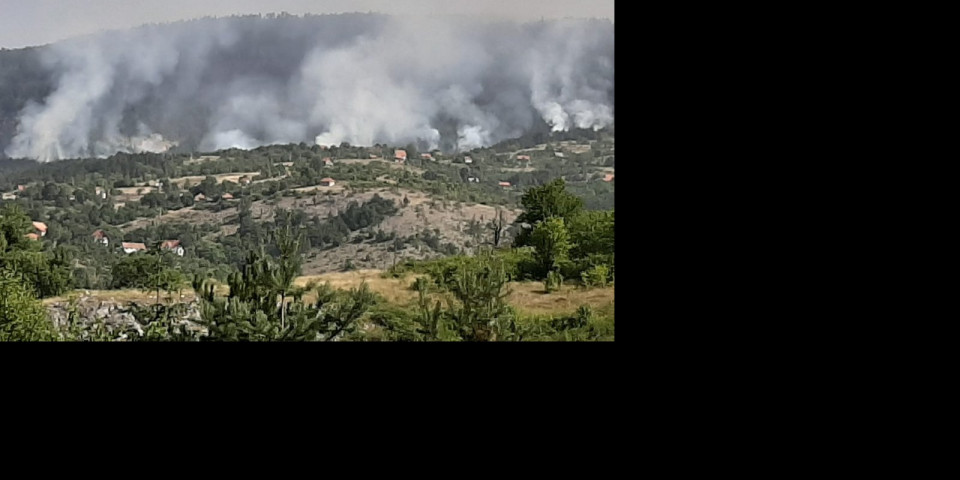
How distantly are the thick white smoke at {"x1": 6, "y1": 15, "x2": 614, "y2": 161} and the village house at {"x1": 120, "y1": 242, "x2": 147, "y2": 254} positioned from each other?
39 cm

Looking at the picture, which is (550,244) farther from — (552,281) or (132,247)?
(132,247)

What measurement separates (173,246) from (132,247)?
0.54ft

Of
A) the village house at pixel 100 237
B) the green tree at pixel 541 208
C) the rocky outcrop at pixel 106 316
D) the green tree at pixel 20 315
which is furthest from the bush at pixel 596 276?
the green tree at pixel 20 315

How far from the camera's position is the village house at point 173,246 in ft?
12.2

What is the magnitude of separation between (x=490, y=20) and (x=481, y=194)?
69 cm

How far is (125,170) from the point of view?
11.9 ft

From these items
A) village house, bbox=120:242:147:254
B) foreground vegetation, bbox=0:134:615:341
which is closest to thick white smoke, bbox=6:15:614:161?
foreground vegetation, bbox=0:134:615:341

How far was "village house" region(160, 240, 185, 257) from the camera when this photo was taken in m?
3.73

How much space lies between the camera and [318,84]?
3.59 meters

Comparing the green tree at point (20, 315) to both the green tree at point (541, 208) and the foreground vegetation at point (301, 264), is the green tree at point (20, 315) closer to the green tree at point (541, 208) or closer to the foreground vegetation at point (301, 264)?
the foreground vegetation at point (301, 264)

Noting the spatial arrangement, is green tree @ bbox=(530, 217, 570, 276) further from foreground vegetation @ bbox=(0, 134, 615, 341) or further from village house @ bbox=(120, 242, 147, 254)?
village house @ bbox=(120, 242, 147, 254)

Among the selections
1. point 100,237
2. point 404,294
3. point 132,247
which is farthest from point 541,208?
Answer: point 100,237

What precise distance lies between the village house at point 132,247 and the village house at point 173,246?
8cm

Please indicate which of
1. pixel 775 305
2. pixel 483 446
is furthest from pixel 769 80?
pixel 483 446
